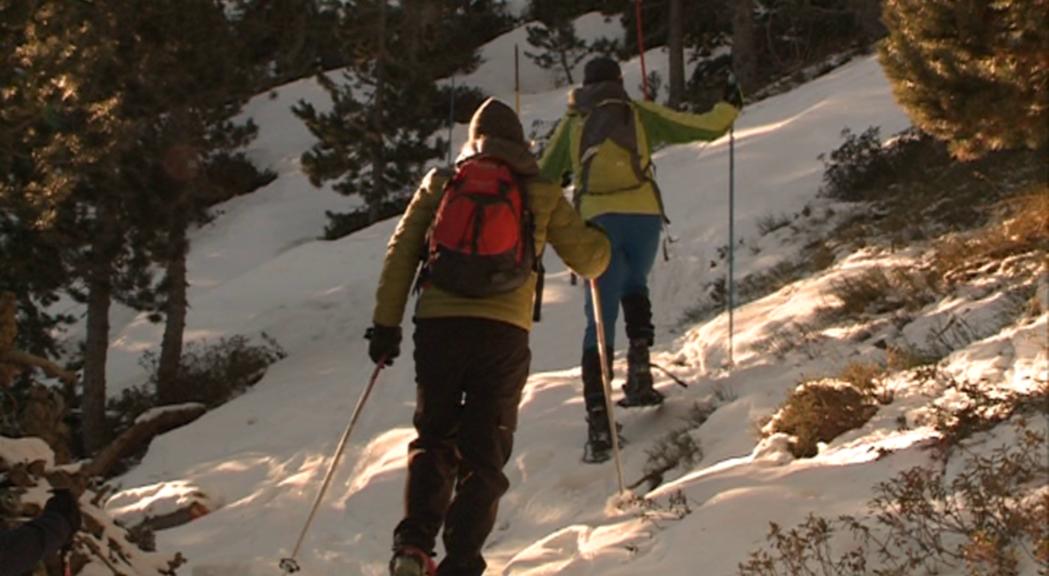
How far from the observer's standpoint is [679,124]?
677cm

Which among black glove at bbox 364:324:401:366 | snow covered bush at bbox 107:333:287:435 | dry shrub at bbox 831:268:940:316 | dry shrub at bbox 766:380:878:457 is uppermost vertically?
black glove at bbox 364:324:401:366

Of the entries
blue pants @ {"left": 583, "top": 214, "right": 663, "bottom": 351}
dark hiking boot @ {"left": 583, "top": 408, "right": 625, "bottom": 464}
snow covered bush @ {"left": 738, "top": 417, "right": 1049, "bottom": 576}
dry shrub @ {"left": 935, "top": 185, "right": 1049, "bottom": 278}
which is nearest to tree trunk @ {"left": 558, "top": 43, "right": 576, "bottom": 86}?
dry shrub @ {"left": 935, "top": 185, "right": 1049, "bottom": 278}

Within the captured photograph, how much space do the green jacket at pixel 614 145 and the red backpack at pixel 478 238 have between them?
6.76 ft

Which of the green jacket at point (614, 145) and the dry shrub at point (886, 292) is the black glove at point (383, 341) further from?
the dry shrub at point (886, 292)

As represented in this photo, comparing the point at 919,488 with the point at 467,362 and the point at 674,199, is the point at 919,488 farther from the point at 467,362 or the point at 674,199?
the point at 674,199

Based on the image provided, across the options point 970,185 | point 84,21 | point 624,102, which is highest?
point 84,21

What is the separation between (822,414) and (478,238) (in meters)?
2.07

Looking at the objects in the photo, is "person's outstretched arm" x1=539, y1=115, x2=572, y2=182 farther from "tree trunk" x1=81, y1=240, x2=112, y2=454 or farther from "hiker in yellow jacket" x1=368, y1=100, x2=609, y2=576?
"tree trunk" x1=81, y1=240, x2=112, y2=454

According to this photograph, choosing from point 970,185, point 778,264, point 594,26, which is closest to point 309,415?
point 778,264

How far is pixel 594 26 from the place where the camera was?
1519 inches

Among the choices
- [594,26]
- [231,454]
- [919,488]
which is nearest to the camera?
[919,488]

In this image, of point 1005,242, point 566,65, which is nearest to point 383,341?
point 1005,242

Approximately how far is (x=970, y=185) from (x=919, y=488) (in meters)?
6.73

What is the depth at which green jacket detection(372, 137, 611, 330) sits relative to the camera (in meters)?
4.38
